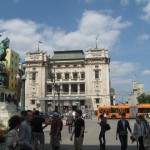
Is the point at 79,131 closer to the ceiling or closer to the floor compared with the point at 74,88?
closer to the floor

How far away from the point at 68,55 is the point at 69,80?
484 inches

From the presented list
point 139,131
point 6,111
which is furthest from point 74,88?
point 139,131

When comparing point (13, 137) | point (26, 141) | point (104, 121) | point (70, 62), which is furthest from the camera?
point (70, 62)

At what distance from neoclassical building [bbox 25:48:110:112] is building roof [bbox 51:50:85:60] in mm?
1179

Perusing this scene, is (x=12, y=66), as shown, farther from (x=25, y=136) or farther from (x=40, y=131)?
(x=25, y=136)

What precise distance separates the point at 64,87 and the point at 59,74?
16.8 feet

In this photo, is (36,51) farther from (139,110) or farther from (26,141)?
(26,141)

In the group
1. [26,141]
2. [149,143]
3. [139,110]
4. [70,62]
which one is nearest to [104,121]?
[149,143]

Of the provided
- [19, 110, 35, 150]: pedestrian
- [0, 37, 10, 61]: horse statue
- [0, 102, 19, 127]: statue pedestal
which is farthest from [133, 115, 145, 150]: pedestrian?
[0, 37, 10, 61]: horse statue

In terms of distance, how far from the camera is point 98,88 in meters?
110

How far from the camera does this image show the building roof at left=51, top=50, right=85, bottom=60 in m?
121

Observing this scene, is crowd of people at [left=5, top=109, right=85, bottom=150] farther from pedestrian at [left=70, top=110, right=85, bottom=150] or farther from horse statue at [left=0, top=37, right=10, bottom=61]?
horse statue at [left=0, top=37, right=10, bottom=61]

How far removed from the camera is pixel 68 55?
123 metres

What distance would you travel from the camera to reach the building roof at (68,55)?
120731 mm
